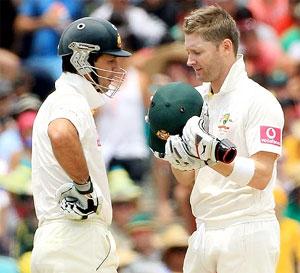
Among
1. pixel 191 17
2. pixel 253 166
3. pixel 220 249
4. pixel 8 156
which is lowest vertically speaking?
pixel 8 156

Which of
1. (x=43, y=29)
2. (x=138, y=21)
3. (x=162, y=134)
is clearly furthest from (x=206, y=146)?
(x=138, y=21)

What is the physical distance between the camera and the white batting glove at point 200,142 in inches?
293

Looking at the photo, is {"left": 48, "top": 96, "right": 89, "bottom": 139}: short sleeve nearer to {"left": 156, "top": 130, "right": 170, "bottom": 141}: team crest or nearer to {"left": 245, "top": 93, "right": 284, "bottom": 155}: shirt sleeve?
{"left": 156, "top": 130, "right": 170, "bottom": 141}: team crest

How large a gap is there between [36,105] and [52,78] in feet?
2.74

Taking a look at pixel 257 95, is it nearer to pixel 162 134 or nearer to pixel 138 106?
pixel 162 134

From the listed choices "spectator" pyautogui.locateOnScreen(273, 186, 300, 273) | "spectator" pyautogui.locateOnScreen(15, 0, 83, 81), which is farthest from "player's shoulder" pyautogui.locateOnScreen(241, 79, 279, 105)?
"spectator" pyautogui.locateOnScreen(15, 0, 83, 81)

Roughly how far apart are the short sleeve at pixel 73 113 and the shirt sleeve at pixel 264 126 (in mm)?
989

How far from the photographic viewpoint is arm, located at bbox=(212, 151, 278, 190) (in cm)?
776

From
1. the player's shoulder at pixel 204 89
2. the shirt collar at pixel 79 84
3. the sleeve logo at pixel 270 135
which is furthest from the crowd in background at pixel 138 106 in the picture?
the sleeve logo at pixel 270 135

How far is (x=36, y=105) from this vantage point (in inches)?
502

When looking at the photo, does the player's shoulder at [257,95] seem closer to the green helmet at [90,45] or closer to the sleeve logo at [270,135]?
the sleeve logo at [270,135]

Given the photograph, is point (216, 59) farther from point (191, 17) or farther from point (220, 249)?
point (220, 249)

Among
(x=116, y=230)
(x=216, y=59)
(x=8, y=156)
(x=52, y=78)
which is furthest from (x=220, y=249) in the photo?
(x=52, y=78)

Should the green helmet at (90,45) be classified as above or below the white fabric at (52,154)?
above
